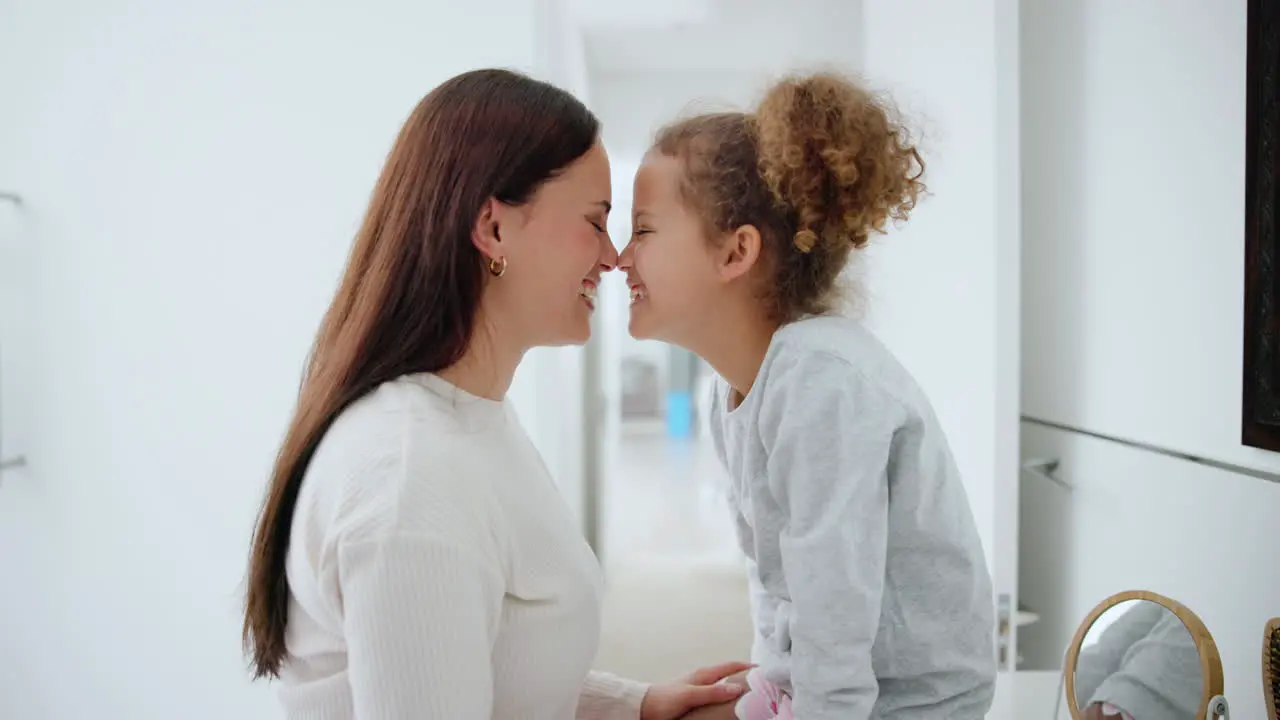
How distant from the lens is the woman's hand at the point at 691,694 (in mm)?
1259

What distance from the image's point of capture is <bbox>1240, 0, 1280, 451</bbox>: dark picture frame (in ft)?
3.92

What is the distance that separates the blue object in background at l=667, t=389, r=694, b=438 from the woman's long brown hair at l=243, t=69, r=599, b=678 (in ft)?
31.1

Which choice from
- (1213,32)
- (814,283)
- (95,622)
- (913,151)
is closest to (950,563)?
(814,283)

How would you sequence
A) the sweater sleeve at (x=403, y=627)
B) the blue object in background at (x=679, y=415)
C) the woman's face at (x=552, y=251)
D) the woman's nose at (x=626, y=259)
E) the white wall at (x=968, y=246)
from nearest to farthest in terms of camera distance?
1. the sweater sleeve at (x=403, y=627)
2. the woman's face at (x=552, y=251)
3. the woman's nose at (x=626, y=259)
4. the white wall at (x=968, y=246)
5. the blue object in background at (x=679, y=415)

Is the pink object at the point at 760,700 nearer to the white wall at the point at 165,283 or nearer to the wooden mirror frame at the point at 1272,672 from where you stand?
the wooden mirror frame at the point at 1272,672

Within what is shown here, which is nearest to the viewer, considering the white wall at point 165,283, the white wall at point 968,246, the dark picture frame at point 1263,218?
the dark picture frame at point 1263,218

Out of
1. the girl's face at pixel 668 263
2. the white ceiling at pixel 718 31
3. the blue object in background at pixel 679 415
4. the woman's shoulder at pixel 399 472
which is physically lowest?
the blue object in background at pixel 679 415

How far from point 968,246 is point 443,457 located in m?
1.42

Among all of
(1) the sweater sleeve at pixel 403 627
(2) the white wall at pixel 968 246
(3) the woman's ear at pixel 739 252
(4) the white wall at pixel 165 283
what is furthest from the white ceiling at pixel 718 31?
(1) the sweater sleeve at pixel 403 627

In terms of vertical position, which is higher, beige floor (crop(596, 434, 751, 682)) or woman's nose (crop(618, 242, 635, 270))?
woman's nose (crop(618, 242, 635, 270))

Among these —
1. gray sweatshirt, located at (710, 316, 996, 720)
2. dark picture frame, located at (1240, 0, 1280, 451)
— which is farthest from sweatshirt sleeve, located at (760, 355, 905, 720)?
dark picture frame, located at (1240, 0, 1280, 451)

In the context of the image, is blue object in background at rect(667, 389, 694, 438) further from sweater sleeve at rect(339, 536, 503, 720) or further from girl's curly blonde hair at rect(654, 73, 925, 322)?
sweater sleeve at rect(339, 536, 503, 720)

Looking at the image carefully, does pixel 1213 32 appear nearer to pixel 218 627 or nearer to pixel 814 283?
pixel 814 283

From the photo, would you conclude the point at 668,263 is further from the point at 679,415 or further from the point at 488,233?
the point at 679,415
